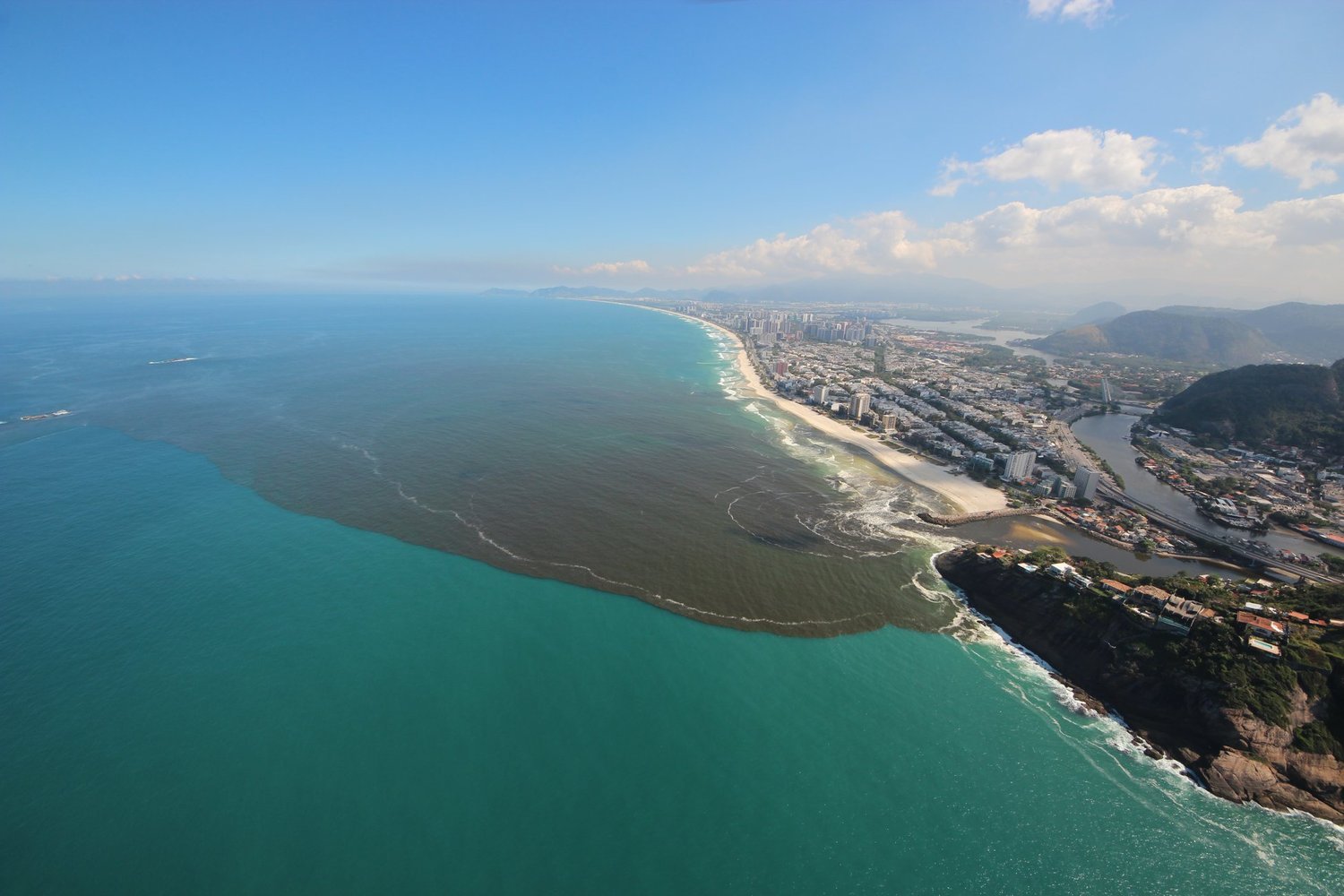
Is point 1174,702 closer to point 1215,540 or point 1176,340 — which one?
point 1215,540

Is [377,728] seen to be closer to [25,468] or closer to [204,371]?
[25,468]

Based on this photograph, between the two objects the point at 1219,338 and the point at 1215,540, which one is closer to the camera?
the point at 1215,540

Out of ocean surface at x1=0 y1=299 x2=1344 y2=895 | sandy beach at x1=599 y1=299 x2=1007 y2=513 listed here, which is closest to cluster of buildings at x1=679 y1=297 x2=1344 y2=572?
sandy beach at x1=599 y1=299 x2=1007 y2=513

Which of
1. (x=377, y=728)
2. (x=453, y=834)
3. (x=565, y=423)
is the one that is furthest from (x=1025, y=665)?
(x=565, y=423)

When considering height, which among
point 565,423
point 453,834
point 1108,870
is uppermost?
point 565,423

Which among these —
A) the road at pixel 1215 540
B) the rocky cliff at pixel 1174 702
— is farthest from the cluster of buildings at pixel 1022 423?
the rocky cliff at pixel 1174 702

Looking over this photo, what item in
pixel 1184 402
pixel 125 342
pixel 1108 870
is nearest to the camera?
pixel 1108 870

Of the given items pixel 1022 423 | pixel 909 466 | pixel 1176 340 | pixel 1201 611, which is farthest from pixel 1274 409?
pixel 1176 340

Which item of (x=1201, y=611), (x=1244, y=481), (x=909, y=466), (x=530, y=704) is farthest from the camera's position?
(x=909, y=466)
